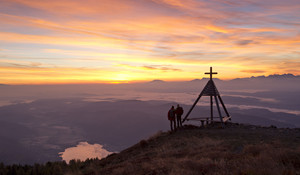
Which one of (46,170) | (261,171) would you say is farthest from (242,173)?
(46,170)

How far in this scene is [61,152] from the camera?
159m

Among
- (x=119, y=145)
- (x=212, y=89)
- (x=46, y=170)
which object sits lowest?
(x=119, y=145)

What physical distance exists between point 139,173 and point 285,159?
4.83 meters

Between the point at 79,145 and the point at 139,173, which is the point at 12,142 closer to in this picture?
the point at 79,145

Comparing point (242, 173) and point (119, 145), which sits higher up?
point (242, 173)

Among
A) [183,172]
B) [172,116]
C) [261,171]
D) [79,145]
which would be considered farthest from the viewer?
[79,145]

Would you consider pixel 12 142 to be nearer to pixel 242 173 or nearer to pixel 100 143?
pixel 100 143

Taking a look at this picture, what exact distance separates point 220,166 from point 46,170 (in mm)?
9489

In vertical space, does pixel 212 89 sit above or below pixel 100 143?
above

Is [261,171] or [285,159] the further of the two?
[285,159]

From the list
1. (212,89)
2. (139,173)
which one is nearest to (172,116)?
(212,89)

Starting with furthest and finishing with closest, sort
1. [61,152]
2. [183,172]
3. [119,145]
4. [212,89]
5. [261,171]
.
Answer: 1. [119,145]
2. [61,152]
3. [212,89]
4. [183,172]
5. [261,171]

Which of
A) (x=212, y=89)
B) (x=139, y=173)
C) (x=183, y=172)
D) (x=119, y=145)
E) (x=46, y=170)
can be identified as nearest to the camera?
(x=183, y=172)

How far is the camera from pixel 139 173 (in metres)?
6.82
